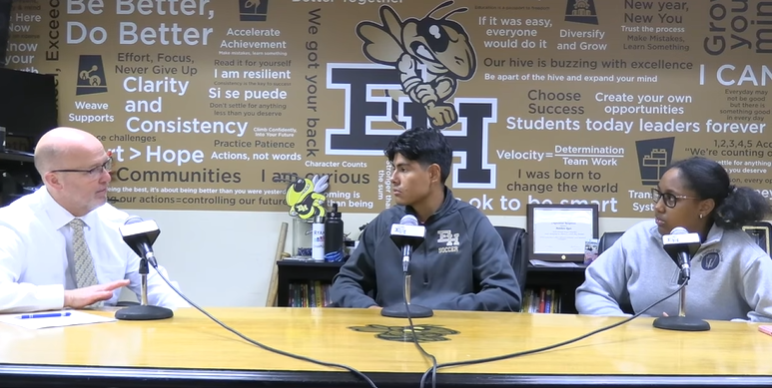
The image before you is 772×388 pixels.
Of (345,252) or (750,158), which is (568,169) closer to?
(750,158)

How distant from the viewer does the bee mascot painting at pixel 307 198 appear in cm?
378

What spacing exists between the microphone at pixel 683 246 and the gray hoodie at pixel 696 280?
402mm

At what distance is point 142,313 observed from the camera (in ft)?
5.81

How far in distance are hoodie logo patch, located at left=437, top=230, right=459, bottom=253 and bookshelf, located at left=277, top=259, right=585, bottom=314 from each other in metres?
1.19

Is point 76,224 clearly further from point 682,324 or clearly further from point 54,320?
point 682,324

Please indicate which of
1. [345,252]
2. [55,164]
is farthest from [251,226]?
[55,164]

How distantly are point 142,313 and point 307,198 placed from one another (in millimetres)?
2064

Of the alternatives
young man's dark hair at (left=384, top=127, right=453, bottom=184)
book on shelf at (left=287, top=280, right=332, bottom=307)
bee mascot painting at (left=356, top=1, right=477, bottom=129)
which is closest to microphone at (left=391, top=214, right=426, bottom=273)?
young man's dark hair at (left=384, top=127, right=453, bottom=184)

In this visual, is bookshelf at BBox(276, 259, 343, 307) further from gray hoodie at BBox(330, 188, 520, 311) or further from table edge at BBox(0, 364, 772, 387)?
table edge at BBox(0, 364, 772, 387)

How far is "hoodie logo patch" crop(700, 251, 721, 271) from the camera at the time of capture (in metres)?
2.19

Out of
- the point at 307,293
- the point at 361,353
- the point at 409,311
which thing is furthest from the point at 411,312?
the point at 307,293

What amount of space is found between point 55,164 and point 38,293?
1.67ft

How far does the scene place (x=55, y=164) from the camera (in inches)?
85.1

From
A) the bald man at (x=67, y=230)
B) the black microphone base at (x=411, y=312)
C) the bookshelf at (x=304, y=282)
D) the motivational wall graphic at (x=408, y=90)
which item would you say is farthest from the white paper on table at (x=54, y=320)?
the motivational wall graphic at (x=408, y=90)
